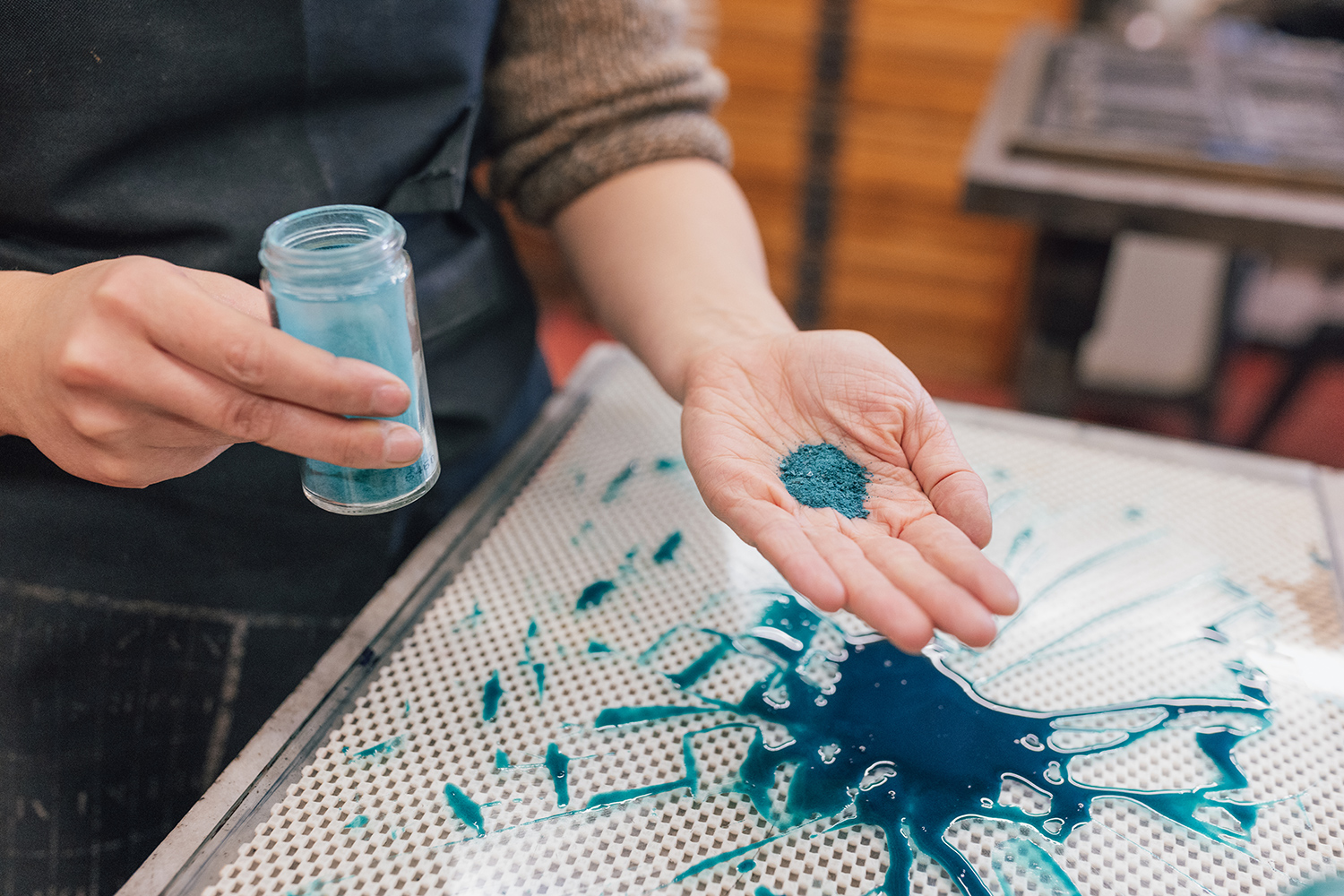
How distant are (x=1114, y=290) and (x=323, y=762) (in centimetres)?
264

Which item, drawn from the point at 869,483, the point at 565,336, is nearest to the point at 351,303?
the point at 869,483

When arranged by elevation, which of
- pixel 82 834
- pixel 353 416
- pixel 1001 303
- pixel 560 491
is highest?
pixel 353 416

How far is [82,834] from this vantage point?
74 centimetres

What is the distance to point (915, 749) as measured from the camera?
2.19ft

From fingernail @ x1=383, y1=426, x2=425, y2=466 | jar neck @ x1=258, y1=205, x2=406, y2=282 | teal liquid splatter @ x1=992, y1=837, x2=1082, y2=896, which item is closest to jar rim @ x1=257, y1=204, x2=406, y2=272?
jar neck @ x1=258, y1=205, x2=406, y2=282

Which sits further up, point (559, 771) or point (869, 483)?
point (869, 483)

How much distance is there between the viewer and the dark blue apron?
67 centimetres

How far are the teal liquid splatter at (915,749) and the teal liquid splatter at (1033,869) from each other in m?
0.02

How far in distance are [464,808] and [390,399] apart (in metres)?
0.28

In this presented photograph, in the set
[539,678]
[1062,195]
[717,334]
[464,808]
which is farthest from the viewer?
[1062,195]

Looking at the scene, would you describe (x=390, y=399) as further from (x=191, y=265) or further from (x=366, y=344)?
(x=191, y=265)

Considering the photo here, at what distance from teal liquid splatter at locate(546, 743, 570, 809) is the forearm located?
0.35m

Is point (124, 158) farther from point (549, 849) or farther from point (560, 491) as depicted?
point (549, 849)

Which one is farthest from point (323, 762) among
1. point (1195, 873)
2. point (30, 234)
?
point (1195, 873)
